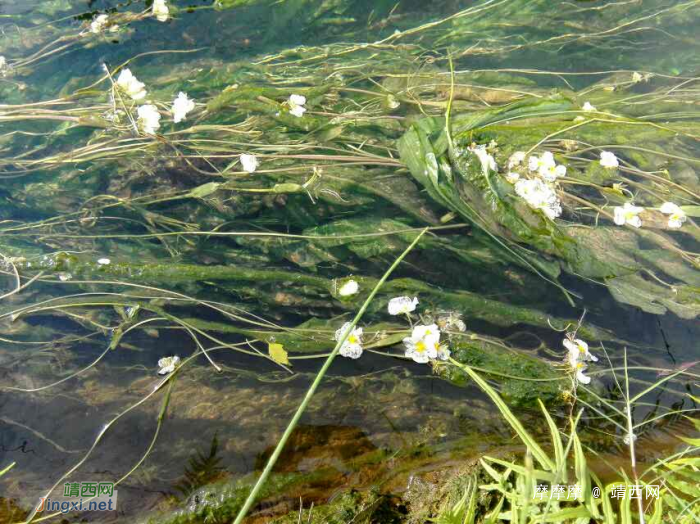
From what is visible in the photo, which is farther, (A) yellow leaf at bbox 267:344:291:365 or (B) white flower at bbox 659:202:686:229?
(B) white flower at bbox 659:202:686:229

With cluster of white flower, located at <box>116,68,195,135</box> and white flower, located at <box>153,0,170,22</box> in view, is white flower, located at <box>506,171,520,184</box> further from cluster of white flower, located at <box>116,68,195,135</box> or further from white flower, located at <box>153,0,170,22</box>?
white flower, located at <box>153,0,170,22</box>

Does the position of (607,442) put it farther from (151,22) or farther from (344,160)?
(151,22)

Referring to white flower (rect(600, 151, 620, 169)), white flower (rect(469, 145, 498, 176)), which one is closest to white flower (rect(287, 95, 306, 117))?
white flower (rect(469, 145, 498, 176))

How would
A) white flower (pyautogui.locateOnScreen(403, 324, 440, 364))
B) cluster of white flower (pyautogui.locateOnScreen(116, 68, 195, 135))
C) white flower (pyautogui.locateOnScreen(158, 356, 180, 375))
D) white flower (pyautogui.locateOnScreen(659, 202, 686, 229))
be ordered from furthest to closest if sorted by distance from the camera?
cluster of white flower (pyautogui.locateOnScreen(116, 68, 195, 135)) < white flower (pyautogui.locateOnScreen(659, 202, 686, 229)) < white flower (pyautogui.locateOnScreen(158, 356, 180, 375)) < white flower (pyautogui.locateOnScreen(403, 324, 440, 364))

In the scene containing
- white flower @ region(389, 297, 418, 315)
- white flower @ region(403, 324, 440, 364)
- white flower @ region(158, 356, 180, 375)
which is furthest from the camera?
white flower @ region(158, 356, 180, 375)

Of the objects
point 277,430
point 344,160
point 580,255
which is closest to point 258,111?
point 344,160

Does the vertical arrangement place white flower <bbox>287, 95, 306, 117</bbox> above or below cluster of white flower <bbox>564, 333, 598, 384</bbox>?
above
